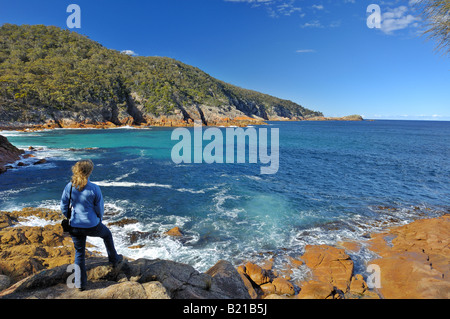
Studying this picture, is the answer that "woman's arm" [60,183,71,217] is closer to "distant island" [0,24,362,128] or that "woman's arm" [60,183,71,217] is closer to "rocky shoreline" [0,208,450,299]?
"rocky shoreline" [0,208,450,299]

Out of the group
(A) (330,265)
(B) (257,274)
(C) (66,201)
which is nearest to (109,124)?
(B) (257,274)

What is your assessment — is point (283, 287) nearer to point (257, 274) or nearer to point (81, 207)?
point (257, 274)

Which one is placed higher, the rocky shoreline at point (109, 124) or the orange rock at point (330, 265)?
the rocky shoreline at point (109, 124)

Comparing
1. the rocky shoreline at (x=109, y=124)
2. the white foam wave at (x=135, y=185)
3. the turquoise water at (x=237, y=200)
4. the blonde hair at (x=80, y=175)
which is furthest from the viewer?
the rocky shoreline at (x=109, y=124)

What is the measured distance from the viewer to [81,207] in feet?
12.6

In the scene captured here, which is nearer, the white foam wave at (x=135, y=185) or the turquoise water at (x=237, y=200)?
the turquoise water at (x=237, y=200)

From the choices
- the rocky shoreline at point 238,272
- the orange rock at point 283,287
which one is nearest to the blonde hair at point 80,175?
the rocky shoreline at point 238,272

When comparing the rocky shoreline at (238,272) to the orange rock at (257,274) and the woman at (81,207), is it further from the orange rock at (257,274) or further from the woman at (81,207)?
the woman at (81,207)

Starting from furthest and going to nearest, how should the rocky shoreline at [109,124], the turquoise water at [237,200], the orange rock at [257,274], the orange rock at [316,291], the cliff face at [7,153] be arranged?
the rocky shoreline at [109,124]
the cliff face at [7,153]
the turquoise water at [237,200]
the orange rock at [257,274]
the orange rock at [316,291]

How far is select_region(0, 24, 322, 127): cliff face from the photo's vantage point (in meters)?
63.7

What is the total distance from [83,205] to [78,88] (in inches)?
3609

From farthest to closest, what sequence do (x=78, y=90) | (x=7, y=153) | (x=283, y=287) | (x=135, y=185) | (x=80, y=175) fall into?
1. (x=78, y=90)
2. (x=7, y=153)
3. (x=135, y=185)
4. (x=283, y=287)
5. (x=80, y=175)

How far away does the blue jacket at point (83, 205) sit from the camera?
3830 mm

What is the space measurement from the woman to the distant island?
7523 cm
